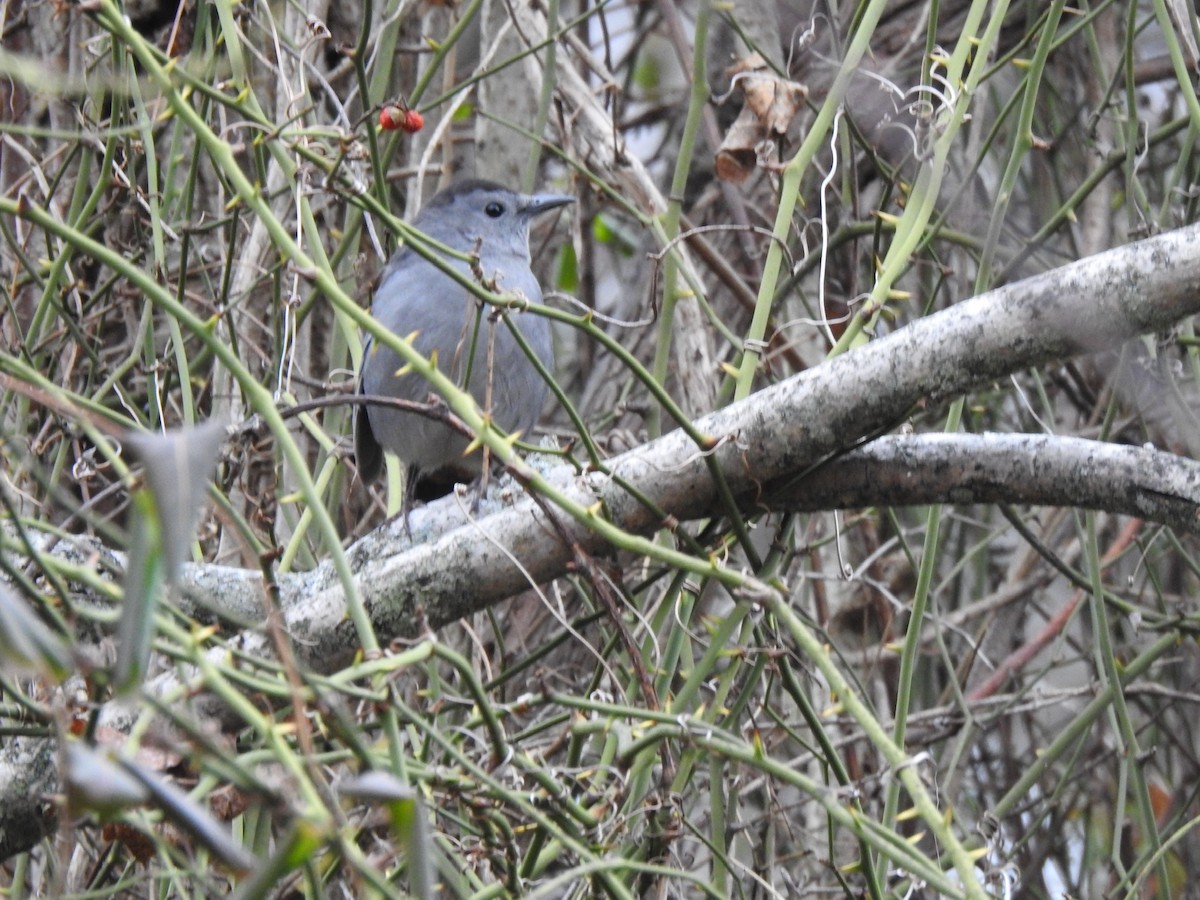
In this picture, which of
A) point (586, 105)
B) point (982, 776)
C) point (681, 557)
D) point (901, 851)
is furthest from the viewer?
point (982, 776)

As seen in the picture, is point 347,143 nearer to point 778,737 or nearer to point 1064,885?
point 778,737

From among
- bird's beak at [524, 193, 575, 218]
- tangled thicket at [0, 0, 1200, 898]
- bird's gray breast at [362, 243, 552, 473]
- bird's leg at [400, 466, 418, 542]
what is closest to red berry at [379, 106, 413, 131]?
tangled thicket at [0, 0, 1200, 898]

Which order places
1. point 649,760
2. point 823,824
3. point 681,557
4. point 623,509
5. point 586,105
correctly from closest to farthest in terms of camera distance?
1. point 681,557
2. point 649,760
3. point 623,509
4. point 586,105
5. point 823,824

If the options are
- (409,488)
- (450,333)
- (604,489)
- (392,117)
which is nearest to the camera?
(604,489)

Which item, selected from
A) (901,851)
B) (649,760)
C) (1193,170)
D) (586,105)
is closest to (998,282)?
(1193,170)

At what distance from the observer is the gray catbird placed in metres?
3.90

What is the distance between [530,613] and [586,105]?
143 cm

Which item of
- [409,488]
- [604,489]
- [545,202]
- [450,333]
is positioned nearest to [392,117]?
[604,489]

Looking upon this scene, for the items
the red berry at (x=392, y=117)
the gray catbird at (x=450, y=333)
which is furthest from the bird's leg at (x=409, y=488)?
the red berry at (x=392, y=117)

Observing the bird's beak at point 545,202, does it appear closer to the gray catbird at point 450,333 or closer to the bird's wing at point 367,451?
the gray catbird at point 450,333

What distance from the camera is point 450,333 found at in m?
3.94

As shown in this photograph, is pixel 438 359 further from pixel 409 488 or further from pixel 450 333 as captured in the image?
pixel 409 488

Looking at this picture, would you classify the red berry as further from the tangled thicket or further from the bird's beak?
the bird's beak

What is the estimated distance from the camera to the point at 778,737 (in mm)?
3561
